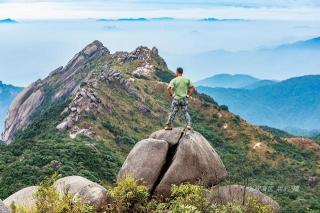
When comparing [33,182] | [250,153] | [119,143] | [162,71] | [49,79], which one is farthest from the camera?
[49,79]

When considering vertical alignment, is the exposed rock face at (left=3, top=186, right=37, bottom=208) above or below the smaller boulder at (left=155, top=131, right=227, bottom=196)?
below

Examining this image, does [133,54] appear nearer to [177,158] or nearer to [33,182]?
[33,182]

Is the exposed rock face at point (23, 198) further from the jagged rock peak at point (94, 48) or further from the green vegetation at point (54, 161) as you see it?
the jagged rock peak at point (94, 48)

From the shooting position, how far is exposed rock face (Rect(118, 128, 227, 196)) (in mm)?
29578

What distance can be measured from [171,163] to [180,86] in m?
4.44

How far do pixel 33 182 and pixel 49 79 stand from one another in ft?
426

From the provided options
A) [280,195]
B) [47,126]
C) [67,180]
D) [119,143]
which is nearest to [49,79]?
[47,126]

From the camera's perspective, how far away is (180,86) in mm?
30859

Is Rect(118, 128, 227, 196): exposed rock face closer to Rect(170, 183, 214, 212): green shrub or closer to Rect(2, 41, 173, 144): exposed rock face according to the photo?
Rect(170, 183, 214, 212): green shrub

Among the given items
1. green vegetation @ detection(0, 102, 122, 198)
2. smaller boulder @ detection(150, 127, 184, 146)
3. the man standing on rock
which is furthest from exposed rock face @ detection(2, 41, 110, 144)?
the man standing on rock

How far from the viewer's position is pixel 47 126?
100625 mm

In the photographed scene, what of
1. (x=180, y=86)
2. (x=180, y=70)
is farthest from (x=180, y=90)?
(x=180, y=70)

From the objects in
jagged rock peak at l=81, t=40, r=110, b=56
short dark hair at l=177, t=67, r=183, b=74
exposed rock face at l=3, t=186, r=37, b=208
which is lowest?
jagged rock peak at l=81, t=40, r=110, b=56

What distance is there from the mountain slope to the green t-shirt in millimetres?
32778
